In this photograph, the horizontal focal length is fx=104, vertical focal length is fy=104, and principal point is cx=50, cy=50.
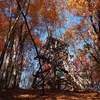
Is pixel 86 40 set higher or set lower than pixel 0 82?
higher

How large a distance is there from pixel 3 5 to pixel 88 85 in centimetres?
912

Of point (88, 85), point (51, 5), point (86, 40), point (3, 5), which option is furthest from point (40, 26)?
point (88, 85)

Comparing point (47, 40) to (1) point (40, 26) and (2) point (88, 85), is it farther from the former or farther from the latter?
(2) point (88, 85)

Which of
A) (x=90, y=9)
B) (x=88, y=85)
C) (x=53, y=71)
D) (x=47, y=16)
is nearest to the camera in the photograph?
(x=90, y=9)

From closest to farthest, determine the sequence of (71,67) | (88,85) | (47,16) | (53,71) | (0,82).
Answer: (0,82), (88,85), (53,71), (71,67), (47,16)

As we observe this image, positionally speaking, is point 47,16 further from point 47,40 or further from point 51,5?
point 47,40

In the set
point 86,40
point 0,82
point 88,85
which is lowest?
point 88,85

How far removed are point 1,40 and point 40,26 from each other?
14.8ft

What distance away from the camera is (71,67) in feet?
30.2

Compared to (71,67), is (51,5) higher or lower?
higher

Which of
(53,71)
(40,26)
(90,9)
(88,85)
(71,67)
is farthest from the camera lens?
(40,26)

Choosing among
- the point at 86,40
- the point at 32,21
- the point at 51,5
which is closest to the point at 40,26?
the point at 32,21

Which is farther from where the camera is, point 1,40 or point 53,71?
point 1,40

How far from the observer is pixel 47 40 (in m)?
10.7
